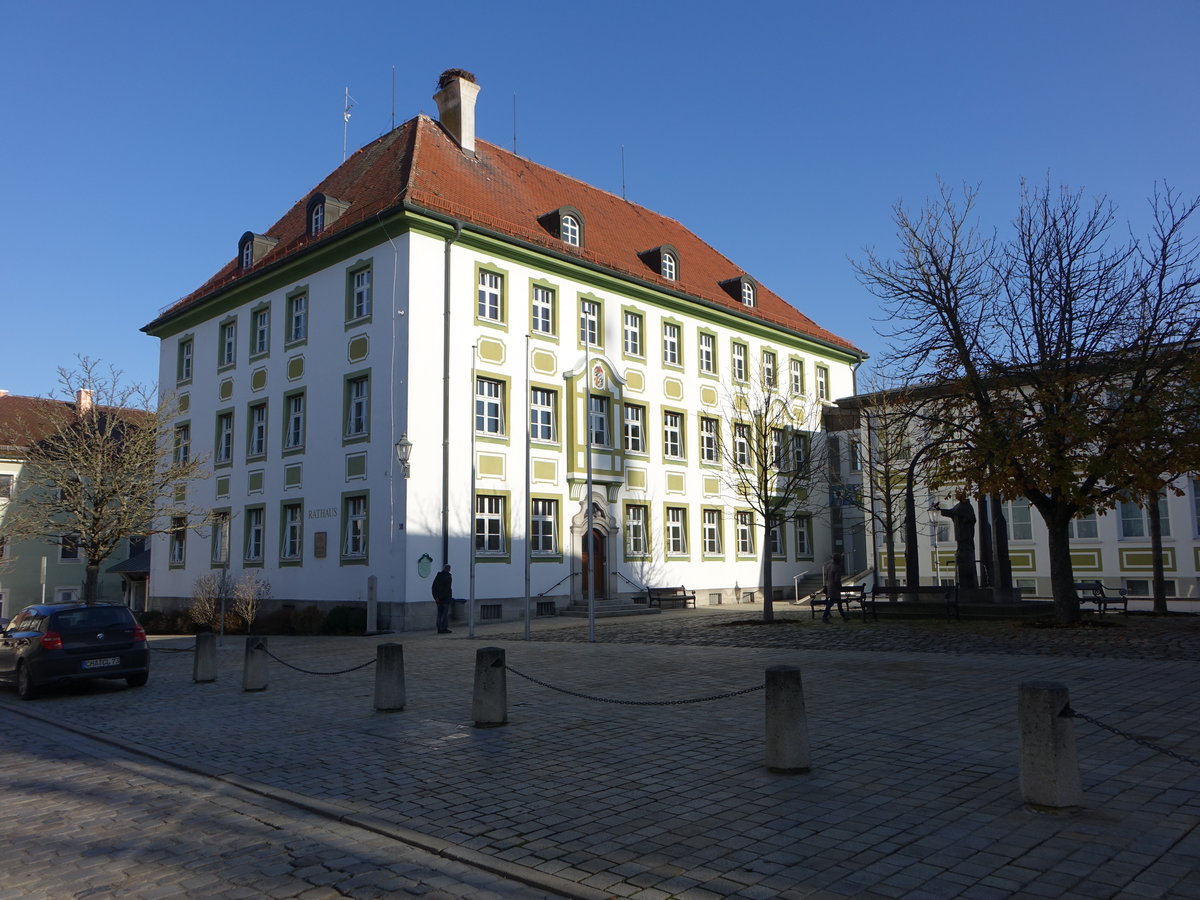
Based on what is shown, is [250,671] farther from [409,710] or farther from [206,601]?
[206,601]

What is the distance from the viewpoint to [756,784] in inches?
276

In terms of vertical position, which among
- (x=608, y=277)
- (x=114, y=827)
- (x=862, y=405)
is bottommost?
(x=114, y=827)

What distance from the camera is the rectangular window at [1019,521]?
37812 mm

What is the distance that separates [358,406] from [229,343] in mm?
9231

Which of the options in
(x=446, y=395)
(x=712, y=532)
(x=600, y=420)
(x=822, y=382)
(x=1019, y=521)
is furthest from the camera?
(x=822, y=382)

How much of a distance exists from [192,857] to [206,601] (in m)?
24.6

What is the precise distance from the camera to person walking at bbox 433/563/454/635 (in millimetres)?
24391

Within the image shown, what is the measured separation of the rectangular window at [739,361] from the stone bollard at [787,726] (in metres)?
31.8

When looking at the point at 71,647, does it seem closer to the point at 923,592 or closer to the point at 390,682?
the point at 390,682

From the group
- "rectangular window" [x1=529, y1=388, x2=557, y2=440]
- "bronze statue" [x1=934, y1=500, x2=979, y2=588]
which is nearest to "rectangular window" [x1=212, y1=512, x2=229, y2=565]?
"rectangular window" [x1=529, y1=388, x2=557, y2=440]

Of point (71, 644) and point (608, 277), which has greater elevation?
point (608, 277)

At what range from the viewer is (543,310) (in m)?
31.1

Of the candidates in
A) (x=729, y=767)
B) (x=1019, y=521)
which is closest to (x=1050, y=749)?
(x=729, y=767)

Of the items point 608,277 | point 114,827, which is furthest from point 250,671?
point 608,277
